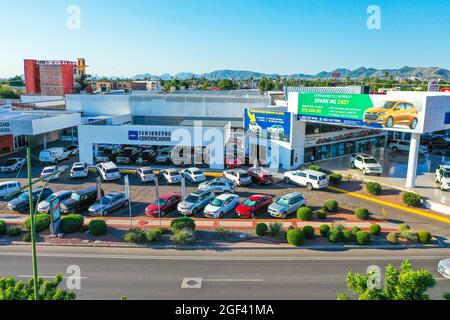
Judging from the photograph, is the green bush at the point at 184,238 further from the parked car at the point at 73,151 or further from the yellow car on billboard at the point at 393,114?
the parked car at the point at 73,151

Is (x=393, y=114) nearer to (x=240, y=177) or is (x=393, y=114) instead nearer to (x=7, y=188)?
(x=240, y=177)

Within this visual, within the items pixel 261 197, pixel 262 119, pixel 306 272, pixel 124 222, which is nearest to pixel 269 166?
pixel 262 119

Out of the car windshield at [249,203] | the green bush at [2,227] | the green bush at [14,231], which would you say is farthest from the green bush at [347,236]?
the green bush at [2,227]

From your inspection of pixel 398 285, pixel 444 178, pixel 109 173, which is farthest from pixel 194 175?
pixel 398 285

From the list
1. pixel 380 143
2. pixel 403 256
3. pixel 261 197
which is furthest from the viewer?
pixel 380 143

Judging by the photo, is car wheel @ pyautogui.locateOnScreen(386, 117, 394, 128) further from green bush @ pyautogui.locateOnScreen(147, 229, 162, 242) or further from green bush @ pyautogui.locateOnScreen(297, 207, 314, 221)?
green bush @ pyautogui.locateOnScreen(147, 229, 162, 242)
